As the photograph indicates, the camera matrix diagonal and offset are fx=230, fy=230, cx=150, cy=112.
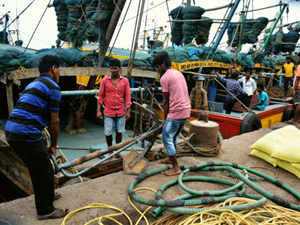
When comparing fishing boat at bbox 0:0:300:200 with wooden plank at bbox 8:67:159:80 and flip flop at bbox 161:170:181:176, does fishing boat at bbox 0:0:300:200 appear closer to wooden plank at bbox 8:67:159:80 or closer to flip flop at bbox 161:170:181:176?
wooden plank at bbox 8:67:159:80

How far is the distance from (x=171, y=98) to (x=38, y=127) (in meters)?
1.63

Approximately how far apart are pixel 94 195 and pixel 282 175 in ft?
8.86

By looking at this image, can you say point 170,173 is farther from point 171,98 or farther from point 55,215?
point 55,215

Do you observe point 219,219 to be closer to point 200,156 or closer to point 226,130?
point 200,156

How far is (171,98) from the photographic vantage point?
301 centimetres

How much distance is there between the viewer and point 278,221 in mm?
2205

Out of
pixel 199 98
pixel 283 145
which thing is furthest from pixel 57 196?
pixel 199 98

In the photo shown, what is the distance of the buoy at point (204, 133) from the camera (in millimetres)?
3805

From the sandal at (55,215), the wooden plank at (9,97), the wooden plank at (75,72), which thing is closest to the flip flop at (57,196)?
the sandal at (55,215)

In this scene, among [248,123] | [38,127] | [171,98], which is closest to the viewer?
[38,127]

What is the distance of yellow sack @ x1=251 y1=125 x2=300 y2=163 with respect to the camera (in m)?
3.20

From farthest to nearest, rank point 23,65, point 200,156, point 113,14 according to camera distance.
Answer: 1. point 113,14
2. point 23,65
3. point 200,156

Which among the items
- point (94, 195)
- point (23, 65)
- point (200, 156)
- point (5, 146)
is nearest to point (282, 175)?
point (200, 156)

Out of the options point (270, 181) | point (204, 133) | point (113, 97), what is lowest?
point (270, 181)
